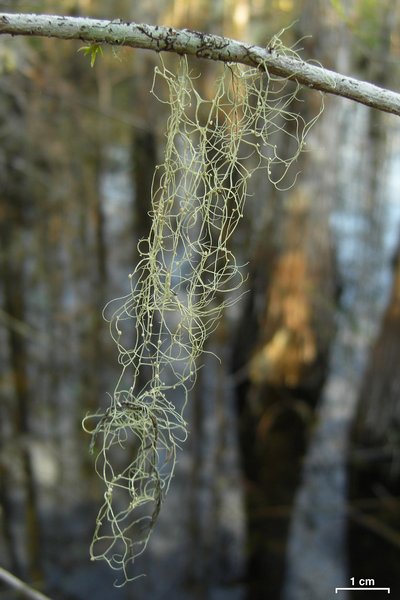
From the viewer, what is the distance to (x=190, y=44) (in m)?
0.78

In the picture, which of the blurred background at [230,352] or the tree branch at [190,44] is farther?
the blurred background at [230,352]

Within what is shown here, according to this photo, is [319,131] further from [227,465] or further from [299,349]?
[227,465]

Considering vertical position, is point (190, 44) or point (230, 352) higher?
point (190, 44)

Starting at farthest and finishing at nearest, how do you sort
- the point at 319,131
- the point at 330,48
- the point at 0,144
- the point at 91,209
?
the point at 91,209 → the point at 0,144 → the point at 319,131 → the point at 330,48

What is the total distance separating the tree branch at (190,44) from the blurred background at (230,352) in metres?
2.07

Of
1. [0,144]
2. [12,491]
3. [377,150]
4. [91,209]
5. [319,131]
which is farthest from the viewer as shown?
[377,150]

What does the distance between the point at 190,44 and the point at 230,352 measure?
3.85 meters

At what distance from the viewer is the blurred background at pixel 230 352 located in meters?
3.87

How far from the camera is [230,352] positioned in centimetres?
456

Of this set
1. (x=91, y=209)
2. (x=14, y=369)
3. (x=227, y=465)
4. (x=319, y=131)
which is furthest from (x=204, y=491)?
(x=319, y=131)

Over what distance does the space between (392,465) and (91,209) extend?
3062mm

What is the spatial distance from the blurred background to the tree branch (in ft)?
6.81

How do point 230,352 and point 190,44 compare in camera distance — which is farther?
point 230,352

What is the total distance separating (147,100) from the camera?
4.21m
